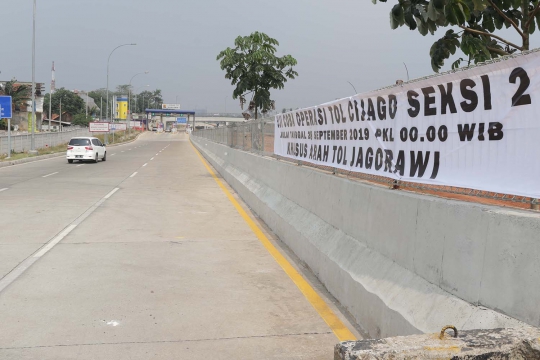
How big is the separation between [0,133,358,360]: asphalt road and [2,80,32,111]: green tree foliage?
312 ft

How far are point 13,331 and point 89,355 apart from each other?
3.35ft

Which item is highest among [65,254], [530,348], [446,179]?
[446,179]

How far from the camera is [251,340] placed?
4.89m

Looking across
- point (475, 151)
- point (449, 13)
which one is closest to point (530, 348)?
point (475, 151)

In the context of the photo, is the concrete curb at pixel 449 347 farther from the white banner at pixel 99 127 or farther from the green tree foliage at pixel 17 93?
the green tree foliage at pixel 17 93

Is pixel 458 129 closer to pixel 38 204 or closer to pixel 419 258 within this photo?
pixel 419 258

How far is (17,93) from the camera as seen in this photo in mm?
97750

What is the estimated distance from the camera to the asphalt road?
4766 mm

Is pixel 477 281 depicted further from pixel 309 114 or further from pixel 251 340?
pixel 309 114

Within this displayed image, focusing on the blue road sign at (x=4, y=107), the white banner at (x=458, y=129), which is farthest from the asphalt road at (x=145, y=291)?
the blue road sign at (x=4, y=107)

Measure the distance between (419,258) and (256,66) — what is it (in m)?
16.0

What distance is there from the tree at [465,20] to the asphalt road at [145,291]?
3.16 meters

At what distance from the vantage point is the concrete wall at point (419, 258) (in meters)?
3.29

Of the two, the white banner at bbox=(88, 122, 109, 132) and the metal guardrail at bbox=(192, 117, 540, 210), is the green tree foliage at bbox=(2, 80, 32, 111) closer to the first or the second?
the white banner at bbox=(88, 122, 109, 132)
